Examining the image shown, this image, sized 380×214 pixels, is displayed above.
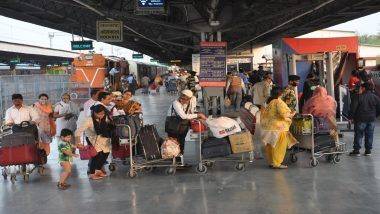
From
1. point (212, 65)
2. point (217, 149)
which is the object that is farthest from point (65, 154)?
point (212, 65)

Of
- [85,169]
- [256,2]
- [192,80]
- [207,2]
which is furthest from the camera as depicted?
[192,80]

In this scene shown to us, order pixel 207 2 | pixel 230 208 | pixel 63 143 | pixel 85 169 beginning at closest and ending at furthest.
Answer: pixel 230 208 < pixel 63 143 < pixel 85 169 < pixel 207 2

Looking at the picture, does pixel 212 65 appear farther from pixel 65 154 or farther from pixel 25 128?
pixel 65 154

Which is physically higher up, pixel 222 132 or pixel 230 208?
pixel 222 132

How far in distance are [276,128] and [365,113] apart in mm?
2017

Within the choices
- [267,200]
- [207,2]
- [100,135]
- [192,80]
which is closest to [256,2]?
[207,2]

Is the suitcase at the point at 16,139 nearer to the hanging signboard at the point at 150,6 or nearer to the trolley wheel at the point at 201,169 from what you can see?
the trolley wheel at the point at 201,169

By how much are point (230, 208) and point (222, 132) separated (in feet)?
7.39

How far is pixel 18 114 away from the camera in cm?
898

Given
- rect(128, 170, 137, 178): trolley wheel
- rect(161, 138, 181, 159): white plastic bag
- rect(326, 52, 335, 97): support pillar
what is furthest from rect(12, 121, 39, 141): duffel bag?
rect(326, 52, 335, 97): support pillar

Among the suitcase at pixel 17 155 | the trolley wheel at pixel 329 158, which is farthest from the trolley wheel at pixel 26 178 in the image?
the trolley wheel at pixel 329 158

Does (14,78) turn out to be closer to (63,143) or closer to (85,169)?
(85,169)

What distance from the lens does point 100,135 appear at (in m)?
8.22

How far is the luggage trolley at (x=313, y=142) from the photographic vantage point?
8.68 metres
